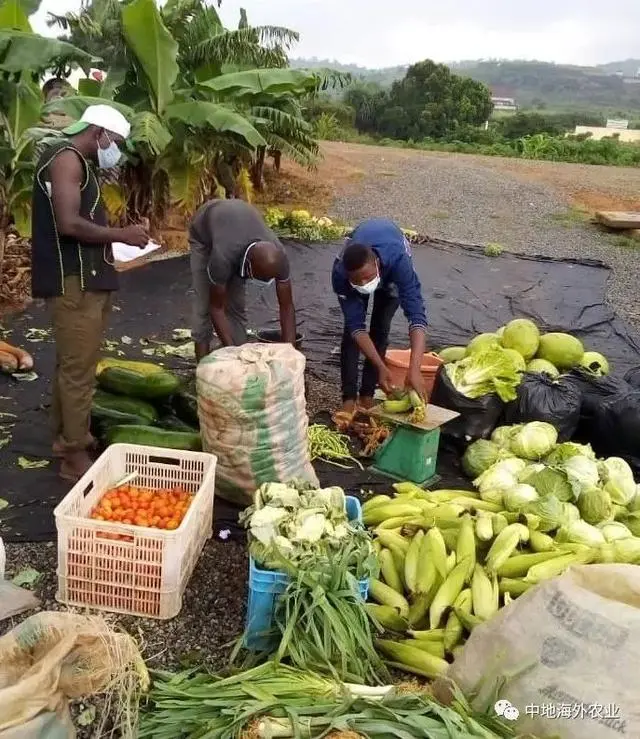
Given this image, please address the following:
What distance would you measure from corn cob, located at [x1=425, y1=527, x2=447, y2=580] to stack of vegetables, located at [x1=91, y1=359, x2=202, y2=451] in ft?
5.17

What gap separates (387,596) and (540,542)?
78 centimetres

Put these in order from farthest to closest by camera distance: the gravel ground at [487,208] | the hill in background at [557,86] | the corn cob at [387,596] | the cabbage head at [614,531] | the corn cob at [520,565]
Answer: the hill in background at [557,86], the gravel ground at [487,208], the cabbage head at [614,531], the corn cob at [520,565], the corn cob at [387,596]

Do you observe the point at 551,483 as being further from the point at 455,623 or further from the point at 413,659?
the point at 413,659

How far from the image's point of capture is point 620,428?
4859 mm

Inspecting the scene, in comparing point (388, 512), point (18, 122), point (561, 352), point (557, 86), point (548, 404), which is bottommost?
point (388, 512)

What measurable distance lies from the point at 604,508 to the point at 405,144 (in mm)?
25765

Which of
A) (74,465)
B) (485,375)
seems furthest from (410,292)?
(74,465)

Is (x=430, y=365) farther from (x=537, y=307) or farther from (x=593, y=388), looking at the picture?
(x=537, y=307)

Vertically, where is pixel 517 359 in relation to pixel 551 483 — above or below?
above

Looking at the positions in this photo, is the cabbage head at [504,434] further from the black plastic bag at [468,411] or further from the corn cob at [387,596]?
the corn cob at [387,596]

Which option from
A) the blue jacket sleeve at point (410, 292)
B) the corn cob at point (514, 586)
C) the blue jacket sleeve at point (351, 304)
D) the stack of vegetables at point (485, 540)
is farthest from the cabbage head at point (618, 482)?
the blue jacket sleeve at point (351, 304)

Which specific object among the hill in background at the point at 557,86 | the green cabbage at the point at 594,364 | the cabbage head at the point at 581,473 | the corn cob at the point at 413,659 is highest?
the hill in background at the point at 557,86

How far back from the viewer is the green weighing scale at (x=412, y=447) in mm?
4551

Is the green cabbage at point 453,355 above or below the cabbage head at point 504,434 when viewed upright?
above
